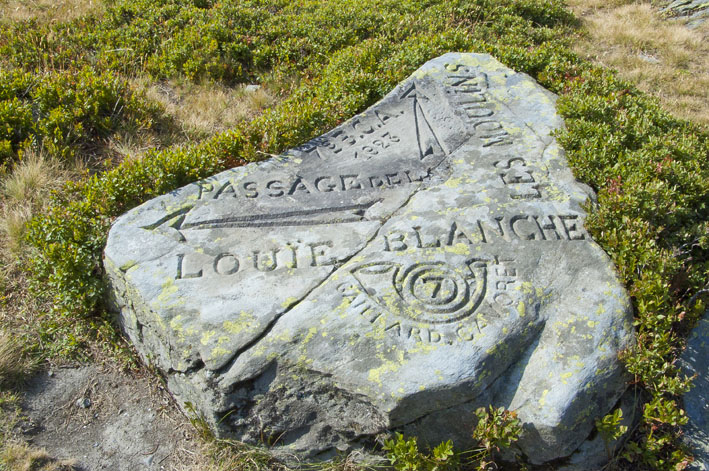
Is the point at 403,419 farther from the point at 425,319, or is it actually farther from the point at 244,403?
the point at 244,403

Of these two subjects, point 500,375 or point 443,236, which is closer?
point 500,375

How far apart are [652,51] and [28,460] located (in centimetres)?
1101

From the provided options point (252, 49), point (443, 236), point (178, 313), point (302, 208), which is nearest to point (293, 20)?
point (252, 49)

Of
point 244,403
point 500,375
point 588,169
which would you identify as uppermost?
point 588,169

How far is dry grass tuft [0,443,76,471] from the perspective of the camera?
165 inches

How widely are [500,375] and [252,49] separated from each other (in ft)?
22.5

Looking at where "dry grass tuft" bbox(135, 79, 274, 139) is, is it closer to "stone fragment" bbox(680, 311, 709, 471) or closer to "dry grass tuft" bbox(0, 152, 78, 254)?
"dry grass tuft" bbox(0, 152, 78, 254)

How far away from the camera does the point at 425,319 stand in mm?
4328

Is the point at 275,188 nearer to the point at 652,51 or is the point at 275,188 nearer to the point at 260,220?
the point at 260,220

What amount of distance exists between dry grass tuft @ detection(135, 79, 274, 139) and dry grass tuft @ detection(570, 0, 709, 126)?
19.3ft

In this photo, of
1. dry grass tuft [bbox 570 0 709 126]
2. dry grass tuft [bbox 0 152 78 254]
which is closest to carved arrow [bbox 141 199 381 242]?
dry grass tuft [bbox 0 152 78 254]

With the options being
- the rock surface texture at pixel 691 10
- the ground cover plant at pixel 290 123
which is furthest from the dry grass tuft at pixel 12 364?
the rock surface texture at pixel 691 10

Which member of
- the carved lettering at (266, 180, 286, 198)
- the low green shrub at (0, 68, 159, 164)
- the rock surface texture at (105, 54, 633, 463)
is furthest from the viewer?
the low green shrub at (0, 68, 159, 164)

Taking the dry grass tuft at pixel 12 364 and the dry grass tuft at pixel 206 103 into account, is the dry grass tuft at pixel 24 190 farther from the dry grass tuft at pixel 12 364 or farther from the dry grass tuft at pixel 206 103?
the dry grass tuft at pixel 206 103
